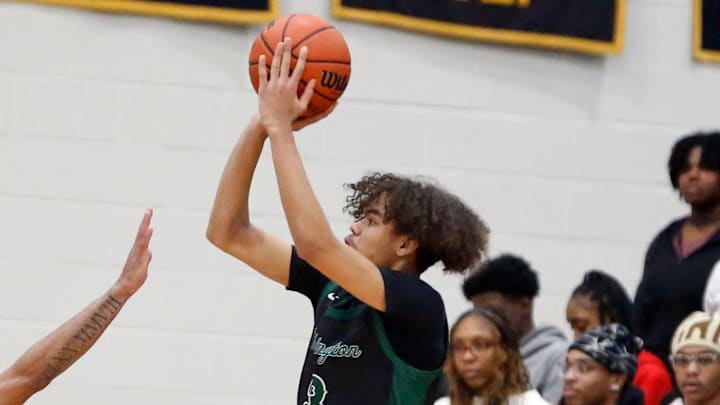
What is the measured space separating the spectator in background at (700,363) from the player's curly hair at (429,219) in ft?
4.40

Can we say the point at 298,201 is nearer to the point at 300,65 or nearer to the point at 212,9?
the point at 300,65

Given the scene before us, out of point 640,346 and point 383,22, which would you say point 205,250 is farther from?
point 640,346

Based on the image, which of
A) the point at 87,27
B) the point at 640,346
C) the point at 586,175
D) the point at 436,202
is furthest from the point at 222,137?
the point at 436,202

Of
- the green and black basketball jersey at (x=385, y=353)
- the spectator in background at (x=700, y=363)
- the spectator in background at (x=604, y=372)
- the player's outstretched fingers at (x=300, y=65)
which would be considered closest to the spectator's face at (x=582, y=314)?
the spectator in background at (x=604, y=372)

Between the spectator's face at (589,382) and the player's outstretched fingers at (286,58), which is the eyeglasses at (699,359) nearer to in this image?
the spectator's face at (589,382)

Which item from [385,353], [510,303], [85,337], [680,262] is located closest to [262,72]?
[385,353]

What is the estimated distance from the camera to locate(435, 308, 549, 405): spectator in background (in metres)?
4.98

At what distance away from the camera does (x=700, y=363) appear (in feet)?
15.1

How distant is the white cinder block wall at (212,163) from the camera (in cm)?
608

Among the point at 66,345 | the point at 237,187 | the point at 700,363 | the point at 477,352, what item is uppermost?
the point at 237,187

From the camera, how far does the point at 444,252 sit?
3453 millimetres

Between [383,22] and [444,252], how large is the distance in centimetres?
290

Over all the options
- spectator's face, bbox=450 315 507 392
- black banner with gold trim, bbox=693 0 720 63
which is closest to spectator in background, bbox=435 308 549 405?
spectator's face, bbox=450 315 507 392

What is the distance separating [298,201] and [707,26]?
370 centimetres
